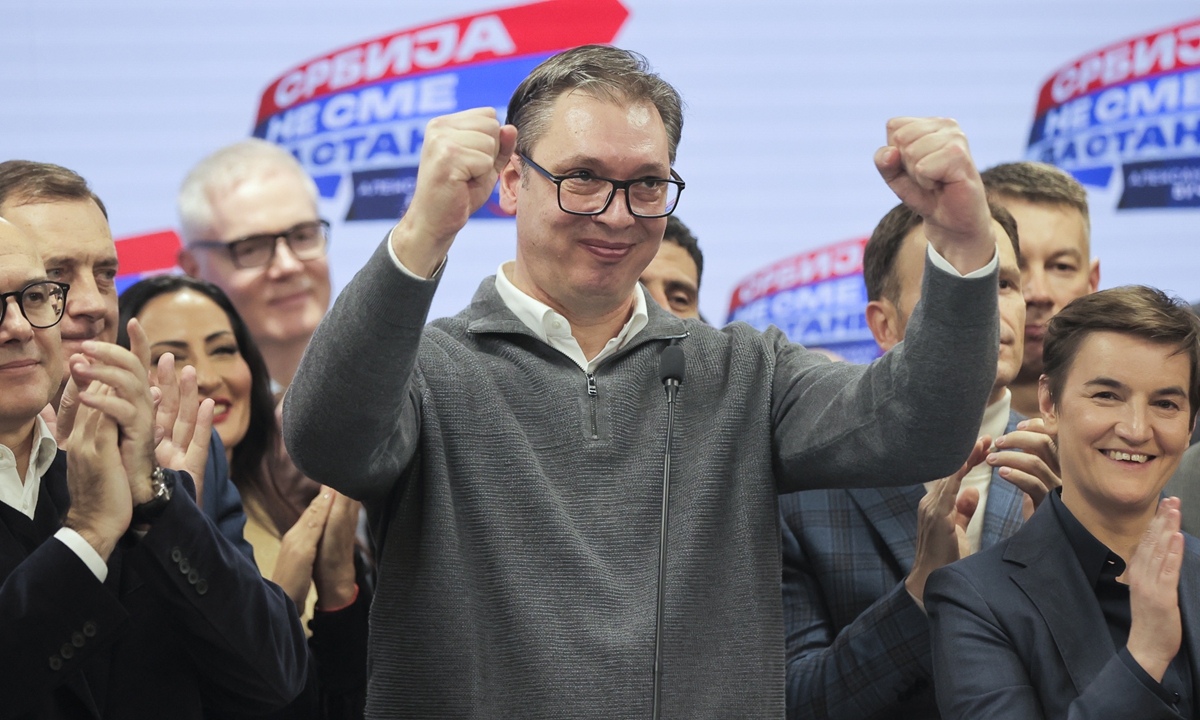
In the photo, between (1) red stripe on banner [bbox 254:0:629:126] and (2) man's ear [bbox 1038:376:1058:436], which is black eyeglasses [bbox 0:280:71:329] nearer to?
(2) man's ear [bbox 1038:376:1058:436]

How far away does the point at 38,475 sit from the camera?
1873mm

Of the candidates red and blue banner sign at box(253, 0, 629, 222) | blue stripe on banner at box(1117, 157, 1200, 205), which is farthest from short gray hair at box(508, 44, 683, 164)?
blue stripe on banner at box(1117, 157, 1200, 205)

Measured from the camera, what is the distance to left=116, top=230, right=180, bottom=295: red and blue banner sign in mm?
3850

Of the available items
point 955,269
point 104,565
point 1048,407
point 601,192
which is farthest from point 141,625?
point 1048,407

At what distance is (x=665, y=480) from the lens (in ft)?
5.65

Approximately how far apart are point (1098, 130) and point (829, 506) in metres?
2.42

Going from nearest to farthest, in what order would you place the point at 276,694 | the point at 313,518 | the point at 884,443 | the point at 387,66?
the point at 884,443
the point at 276,694
the point at 313,518
the point at 387,66

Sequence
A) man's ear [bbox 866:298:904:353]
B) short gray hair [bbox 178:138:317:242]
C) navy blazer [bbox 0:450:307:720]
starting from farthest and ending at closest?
short gray hair [bbox 178:138:317:242]
man's ear [bbox 866:298:904:353]
navy blazer [bbox 0:450:307:720]

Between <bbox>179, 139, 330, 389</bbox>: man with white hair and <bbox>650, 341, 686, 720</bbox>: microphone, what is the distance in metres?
1.71

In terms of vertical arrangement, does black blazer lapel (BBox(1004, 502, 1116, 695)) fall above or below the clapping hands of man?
below

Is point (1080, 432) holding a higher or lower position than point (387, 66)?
lower

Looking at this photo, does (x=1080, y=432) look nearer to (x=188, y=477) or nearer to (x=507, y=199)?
(x=507, y=199)

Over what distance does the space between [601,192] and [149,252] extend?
7.91 ft

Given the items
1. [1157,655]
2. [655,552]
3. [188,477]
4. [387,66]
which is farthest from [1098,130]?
[188,477]
